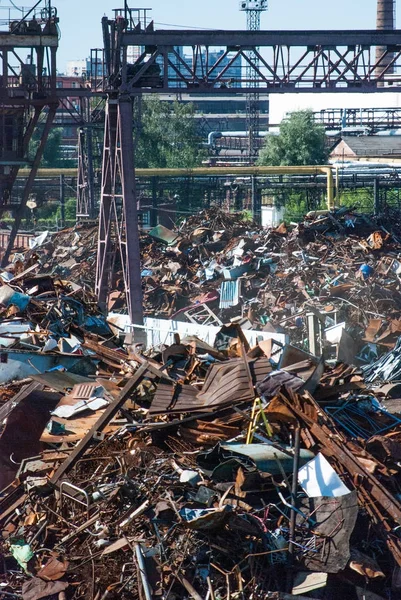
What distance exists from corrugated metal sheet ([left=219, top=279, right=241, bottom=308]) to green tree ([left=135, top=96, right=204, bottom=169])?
31.5 m

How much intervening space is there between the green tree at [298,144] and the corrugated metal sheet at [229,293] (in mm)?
28939

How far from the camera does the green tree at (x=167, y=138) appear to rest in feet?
169

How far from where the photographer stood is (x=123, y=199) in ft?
50.9

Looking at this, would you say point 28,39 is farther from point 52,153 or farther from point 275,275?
point 52,153

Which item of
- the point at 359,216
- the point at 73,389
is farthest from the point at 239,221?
the point at 73,389

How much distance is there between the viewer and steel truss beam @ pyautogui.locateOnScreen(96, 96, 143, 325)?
15.5m

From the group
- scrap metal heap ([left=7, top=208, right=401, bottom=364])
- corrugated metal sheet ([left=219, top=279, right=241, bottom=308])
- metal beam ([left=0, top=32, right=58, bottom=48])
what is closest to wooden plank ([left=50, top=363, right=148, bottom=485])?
scrap metal heap ([left=7, top=208, right=401, bottom=364])

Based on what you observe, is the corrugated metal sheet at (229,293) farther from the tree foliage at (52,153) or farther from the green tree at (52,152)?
the green tree at (52,152)

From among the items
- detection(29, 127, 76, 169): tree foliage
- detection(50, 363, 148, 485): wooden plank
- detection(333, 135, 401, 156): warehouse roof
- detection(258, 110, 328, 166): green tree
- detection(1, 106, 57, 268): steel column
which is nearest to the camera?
detection(50, 363, 148, 485): wooden plank

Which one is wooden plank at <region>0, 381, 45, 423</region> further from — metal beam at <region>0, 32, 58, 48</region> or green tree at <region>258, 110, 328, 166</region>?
green tree at <region>258, 110, 328, 166</region>

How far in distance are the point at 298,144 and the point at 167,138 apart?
901 cm

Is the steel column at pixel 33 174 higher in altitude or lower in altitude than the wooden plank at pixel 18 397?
higher

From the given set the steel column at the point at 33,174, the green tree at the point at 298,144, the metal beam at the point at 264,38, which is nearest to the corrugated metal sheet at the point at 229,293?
the steel column at the point at 33,174

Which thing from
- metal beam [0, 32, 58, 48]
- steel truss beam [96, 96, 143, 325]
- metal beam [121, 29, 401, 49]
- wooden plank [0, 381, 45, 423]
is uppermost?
metal beam [0, 32, 58, 48]
